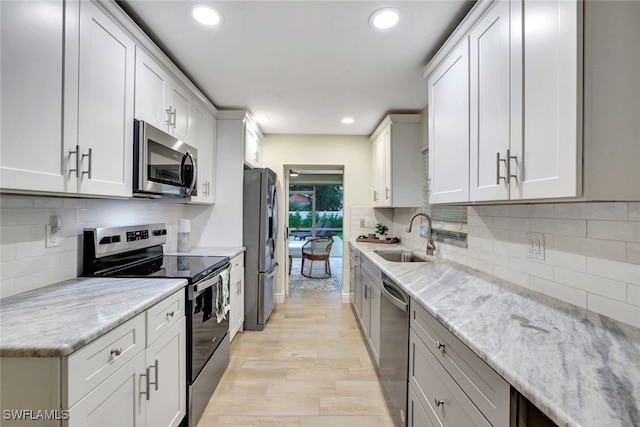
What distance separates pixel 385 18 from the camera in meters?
1.58

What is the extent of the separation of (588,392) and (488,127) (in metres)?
1.08

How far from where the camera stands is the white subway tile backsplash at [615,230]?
95 cm

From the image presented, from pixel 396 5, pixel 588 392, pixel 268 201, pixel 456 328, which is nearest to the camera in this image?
pixel 588 392

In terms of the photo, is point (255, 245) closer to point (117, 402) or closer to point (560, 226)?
point (117, 402)

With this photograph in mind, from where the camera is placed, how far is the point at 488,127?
1.32 meters

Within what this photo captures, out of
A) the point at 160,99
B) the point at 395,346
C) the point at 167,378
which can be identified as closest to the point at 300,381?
the point at 395,346

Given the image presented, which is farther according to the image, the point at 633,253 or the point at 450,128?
the point at 450,128

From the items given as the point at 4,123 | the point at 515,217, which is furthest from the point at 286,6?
the point at 515,217

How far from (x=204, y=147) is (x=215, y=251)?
1.04m

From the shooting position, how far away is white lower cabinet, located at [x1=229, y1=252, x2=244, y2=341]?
2.65 metres

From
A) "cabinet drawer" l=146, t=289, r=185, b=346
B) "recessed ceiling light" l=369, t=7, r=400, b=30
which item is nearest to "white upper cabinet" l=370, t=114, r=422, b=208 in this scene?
"recessed ceiling light" l=369, t=7, r=400, b=30

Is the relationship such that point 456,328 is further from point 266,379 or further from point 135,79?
point 135,79

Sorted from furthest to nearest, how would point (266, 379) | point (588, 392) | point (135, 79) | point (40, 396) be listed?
point (266, 379) < point (135, 79) < point (40, 396) < point (588, 392)

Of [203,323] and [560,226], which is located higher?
[560,226]
